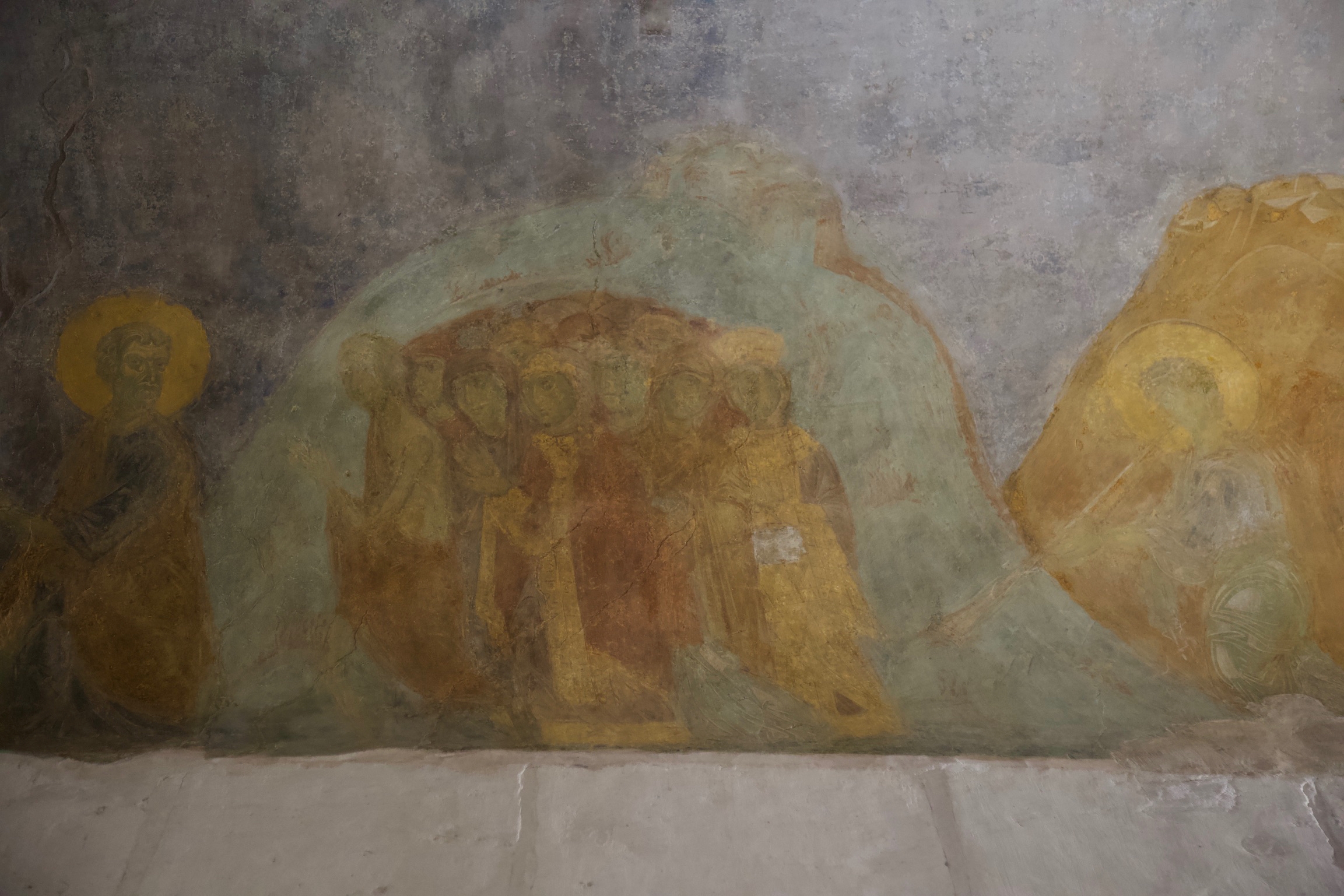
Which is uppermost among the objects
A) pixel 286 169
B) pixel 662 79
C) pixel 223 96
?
pixel 662 79

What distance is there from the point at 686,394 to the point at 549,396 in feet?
1.79

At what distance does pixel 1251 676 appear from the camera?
11.3ft

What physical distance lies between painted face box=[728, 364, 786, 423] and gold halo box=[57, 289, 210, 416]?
6.91 ft

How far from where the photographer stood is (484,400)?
3.62 meters

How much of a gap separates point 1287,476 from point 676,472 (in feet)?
7.68

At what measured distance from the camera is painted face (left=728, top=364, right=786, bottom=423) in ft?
11.7

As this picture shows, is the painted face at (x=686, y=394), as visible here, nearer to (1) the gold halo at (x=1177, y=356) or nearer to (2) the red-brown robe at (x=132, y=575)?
(1) the gold halo at (x=1177, y=356)

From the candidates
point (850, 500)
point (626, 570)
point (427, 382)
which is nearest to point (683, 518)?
point (626, 570)

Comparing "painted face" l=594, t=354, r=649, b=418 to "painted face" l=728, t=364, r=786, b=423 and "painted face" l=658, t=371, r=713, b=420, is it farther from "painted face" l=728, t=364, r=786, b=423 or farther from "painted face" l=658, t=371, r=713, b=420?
"painted face" l=728, t=364, r=786, b=423

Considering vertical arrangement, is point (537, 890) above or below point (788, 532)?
below

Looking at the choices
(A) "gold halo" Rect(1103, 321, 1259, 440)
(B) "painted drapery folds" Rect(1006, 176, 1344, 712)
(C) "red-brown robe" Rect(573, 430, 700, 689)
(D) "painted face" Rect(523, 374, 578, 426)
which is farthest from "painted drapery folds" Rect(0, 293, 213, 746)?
(A) "gold halo" Rect(1103, 321, 1259, 440)

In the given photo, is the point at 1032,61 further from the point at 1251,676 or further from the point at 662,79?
the point at 1251,676

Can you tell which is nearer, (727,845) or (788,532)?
(727,845)

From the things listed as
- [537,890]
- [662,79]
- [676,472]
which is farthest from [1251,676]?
[662,79]
